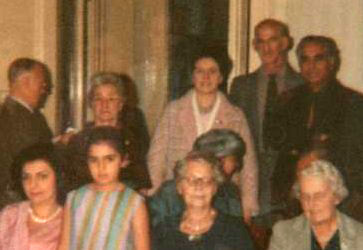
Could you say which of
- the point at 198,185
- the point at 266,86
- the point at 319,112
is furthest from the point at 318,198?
the point at 266,86

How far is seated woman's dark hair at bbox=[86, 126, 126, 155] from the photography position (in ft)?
19.4

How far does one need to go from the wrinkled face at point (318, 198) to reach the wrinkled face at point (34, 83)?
1.89 meters

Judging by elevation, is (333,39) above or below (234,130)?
above

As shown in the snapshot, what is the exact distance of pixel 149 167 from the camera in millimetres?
6609

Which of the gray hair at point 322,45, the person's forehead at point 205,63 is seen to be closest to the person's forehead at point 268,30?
the gray hair at point 322,45

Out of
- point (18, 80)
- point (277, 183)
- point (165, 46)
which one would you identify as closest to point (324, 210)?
point (277, 183)

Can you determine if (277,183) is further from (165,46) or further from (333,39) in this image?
(165,46)

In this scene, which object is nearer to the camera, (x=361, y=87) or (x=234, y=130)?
(x=234, y=130)

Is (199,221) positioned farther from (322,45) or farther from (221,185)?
(322,45)

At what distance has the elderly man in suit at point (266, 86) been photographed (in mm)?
6645

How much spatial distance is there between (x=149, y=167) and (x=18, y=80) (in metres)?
0.91

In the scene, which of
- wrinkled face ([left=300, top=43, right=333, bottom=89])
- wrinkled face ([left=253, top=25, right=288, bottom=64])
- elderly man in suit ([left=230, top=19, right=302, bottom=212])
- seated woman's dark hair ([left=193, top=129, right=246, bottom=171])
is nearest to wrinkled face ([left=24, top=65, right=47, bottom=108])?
seated woman's dark hair ([left=193, top=129, right=246, bottom=171])

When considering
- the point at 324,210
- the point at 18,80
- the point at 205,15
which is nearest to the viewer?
the point at 324,210

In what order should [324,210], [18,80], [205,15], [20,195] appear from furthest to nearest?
[205,15]
[18,80]
[20,195]
[324,210]
